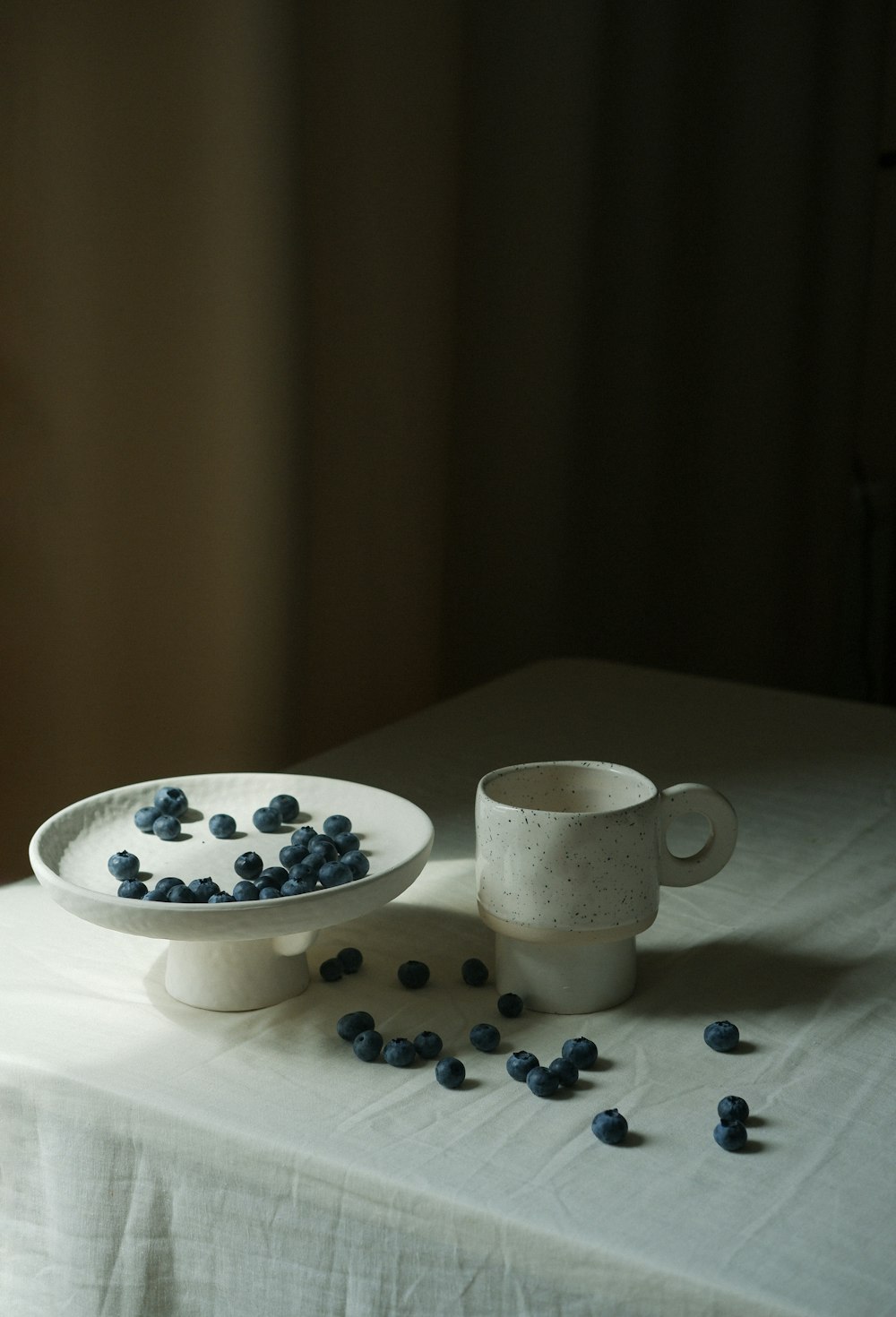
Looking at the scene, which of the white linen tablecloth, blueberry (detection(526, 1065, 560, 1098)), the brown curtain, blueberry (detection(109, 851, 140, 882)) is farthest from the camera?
the brown curtain

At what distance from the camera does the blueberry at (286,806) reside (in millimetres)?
905

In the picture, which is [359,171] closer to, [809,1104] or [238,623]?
[238,623]

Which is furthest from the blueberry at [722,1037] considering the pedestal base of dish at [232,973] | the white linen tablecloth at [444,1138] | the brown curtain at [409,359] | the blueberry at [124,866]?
the brown curtain at [409,359]

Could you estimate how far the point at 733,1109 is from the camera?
0.68 meters

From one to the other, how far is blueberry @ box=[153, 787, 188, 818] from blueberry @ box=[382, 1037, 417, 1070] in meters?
0.24

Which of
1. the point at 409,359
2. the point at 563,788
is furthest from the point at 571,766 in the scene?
the point at 409,359

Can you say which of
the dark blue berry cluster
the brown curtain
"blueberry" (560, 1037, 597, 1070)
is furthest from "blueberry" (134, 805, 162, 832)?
the brown curtain

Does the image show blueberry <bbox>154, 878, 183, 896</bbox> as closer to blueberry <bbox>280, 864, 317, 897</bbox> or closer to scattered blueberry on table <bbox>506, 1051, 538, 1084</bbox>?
blueberry <bbox>280, 864, 317, 897</bbox>

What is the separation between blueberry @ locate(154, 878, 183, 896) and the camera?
0.77 metres

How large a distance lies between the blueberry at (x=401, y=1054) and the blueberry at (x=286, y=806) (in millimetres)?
209

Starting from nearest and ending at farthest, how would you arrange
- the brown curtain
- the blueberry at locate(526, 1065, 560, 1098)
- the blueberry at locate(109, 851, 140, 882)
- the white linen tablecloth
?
the white linen tablecloth
the blueberry at locate(526, 1065, 560, 1098)
the blueberry at locate(109, 851, 140, 882)
the brown curtain

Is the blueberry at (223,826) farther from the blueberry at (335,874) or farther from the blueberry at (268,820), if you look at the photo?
the blueberry at (335,874)

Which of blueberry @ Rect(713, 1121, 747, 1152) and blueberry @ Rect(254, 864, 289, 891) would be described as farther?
blueberry @ Rect(254, 864, 289, 891)

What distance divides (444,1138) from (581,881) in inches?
6.4
